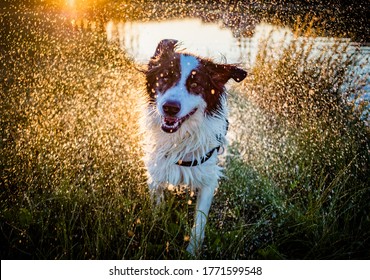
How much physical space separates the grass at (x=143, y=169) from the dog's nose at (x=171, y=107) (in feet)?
1.93

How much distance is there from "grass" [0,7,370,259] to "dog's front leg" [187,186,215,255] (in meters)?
0.06

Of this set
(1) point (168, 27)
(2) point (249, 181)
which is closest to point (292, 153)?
(2) point (249, 181)

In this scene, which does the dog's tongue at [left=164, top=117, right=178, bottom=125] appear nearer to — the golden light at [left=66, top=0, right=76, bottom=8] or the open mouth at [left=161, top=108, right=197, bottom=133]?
the open mouth at [left=161, top=108, right=197, bottom=133]

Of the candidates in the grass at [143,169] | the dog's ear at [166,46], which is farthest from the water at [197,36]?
the dog's ear at [166,46]

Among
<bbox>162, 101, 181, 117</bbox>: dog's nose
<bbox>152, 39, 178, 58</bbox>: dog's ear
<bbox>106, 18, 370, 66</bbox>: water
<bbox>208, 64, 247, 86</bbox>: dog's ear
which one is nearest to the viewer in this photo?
<bbox>162, 101, 181, 117</bbox>: dog's nose

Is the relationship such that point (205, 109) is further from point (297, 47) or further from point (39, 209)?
point (297, 47)

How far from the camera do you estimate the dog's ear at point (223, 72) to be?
10.4 feet

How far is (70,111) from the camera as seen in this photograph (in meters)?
4.35

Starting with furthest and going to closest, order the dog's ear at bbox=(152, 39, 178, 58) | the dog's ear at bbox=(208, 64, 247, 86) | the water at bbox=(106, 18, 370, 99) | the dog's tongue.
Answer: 1. the water at bbox=(106, 18, 370, 99)
2. the dog's ear at bbox=(152, 39, 178, 58)
3. the dog's ear at bbox=(208, 64, 247, 86)
4. the dog's tongue

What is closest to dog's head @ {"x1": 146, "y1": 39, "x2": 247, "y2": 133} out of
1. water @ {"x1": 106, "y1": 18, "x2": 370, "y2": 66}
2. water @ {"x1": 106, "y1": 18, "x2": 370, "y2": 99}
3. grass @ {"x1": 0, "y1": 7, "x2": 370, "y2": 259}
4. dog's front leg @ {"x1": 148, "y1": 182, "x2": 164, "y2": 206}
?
grass @ {"x1": 0, "y1": 7, "x2": 370, "y2": 259}

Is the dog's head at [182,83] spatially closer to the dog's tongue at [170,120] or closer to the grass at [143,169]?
the dog's tongue at [170,120]

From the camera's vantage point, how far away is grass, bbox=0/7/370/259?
272cm

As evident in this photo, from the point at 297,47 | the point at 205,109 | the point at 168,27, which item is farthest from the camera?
the point at 168,27
